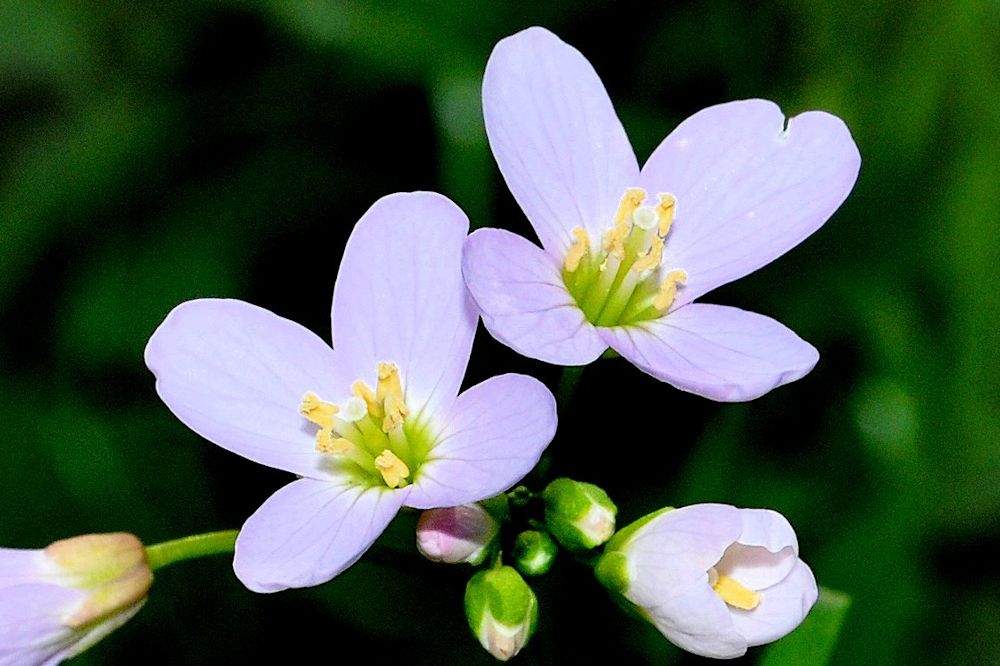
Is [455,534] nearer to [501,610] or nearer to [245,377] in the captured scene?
[501,610]

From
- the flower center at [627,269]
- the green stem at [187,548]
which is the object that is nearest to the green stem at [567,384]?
the flower center at [627,269]

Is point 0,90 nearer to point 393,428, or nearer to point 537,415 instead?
point 393,428

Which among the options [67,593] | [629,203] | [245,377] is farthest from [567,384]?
[67,593]

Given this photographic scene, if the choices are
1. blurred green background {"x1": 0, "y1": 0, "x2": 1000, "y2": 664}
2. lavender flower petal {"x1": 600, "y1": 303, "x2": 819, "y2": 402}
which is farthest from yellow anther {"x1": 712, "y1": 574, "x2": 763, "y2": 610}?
blurred green background {"x1": 0, "y1": 0, "x2": 1000, "y2": 664}

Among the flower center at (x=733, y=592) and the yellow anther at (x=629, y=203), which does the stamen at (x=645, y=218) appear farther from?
the flower center at (x=733, y=592)

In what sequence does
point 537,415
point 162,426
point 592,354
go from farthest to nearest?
point 162,426 < point 592,354 < point 537,415

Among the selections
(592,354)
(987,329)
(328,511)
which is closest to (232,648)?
(328,511)
